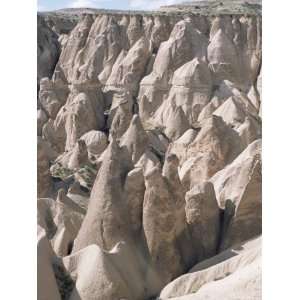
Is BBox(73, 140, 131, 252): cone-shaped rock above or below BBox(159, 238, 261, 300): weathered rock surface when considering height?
above

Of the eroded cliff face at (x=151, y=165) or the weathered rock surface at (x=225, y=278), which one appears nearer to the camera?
the weathered rock surface at (x=225, y=278)

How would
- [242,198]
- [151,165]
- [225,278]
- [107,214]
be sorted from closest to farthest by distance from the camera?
1. [225,278]
2. [107,214]
3. [242,198]
4. [151,165]

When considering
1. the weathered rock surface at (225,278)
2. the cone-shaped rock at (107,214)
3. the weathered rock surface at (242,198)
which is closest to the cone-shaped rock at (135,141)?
the weathered rock surface at (242,198)

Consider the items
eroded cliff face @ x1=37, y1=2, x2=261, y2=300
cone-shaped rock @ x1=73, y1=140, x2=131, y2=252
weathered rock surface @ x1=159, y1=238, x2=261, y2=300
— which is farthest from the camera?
cone-shaped rock @ x1=73, y1=140, x2=131, y2=252

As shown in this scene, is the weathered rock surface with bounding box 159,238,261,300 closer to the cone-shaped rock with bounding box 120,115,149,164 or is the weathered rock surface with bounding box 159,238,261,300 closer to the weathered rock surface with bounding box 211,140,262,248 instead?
the weathered rock surface with bounding box 211,140,262,248

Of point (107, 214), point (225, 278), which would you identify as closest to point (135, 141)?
point (107, 214)

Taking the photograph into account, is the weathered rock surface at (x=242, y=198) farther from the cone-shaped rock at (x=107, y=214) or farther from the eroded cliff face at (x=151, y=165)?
the cone-shaped rock at (x=107, y=214)

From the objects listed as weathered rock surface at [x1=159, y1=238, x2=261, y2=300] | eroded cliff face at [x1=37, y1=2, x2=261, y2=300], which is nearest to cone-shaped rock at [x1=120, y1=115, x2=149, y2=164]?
eroded cliff face at [x1=37, y1=2, x2=261, y2=300]

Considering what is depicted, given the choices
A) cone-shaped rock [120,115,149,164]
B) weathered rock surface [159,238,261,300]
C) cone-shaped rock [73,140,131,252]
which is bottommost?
weathered rock surface [159,238,261,300]

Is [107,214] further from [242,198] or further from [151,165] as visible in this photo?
[151,165]
